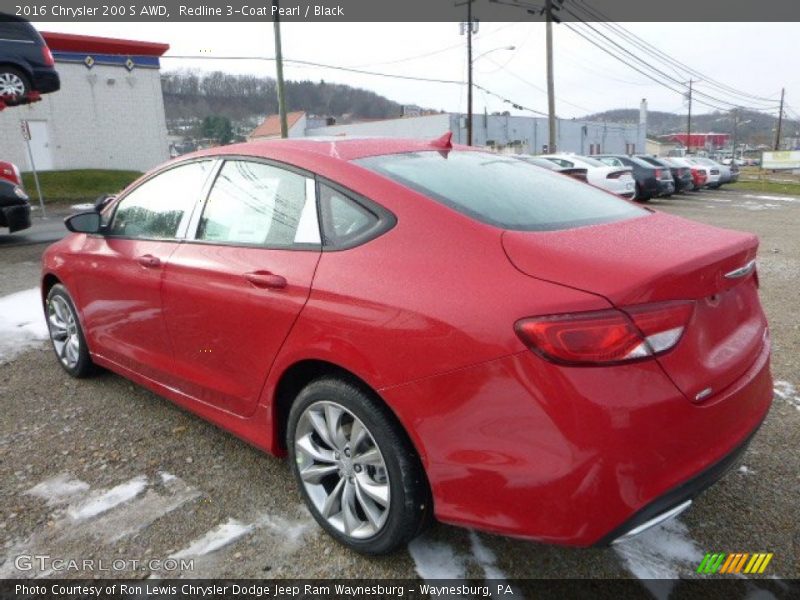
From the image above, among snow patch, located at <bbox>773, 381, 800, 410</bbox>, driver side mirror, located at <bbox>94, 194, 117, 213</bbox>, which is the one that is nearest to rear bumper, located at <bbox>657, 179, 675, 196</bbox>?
snow patch, located at <bbox>773, 381, 800, 410</bbox>

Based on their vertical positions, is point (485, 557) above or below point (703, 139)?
below

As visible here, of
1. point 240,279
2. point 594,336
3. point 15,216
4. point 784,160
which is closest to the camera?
point 594,336

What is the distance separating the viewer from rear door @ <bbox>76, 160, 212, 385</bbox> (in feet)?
10.1

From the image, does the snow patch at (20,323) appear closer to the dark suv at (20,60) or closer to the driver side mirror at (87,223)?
the driver side mirror at (87,223)

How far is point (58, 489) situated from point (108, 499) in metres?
0.29

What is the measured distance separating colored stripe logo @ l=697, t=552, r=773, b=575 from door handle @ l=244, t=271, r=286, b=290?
186 cm

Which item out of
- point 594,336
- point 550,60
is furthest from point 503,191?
Answer: point 550,60

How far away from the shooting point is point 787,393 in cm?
363

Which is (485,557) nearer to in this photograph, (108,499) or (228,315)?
(228,315)

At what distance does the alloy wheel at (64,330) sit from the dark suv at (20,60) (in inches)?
395

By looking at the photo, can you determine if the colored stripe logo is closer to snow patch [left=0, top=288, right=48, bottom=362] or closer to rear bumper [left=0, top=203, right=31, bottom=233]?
snow patch [left=0, top=288, right=48, bottom=362]

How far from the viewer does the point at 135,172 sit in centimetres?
2512

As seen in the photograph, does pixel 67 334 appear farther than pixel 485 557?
Yes

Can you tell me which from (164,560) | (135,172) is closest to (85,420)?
(164,560)
